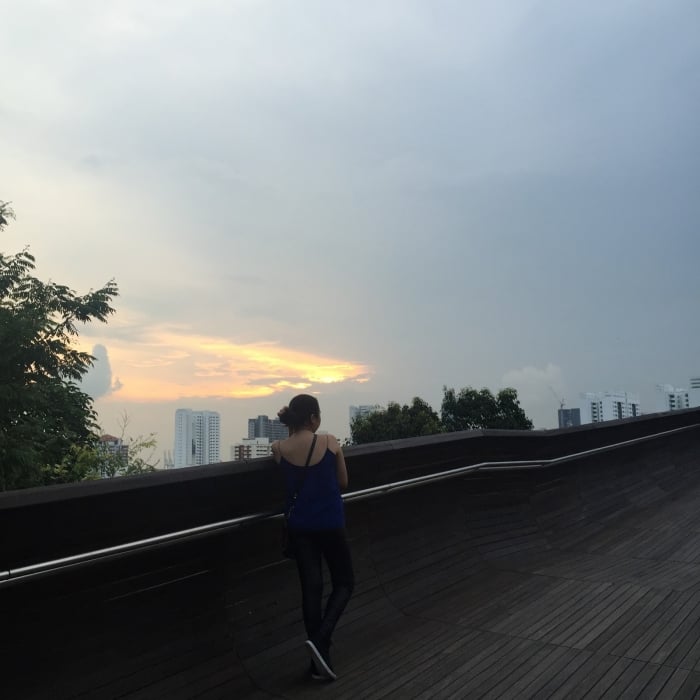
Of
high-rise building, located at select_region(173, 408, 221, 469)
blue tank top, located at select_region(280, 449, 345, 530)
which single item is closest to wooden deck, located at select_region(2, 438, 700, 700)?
blue tank top, located at select_region(280, 449, 345, 530)

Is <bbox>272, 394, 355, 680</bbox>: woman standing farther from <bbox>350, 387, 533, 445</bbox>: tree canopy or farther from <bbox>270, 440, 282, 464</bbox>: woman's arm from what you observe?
<bbox>350, 387, 533, 445</bbox>: tree canopy

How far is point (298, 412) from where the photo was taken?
3.55 meters

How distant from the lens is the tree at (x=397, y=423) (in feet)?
197

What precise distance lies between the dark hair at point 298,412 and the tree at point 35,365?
47.9ft

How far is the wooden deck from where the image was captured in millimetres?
2982

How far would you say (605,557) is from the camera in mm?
6086

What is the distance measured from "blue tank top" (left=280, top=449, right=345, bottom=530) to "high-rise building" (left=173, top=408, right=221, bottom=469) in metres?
75.3

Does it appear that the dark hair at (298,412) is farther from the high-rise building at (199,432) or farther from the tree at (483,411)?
the high-rise building at (199,432)

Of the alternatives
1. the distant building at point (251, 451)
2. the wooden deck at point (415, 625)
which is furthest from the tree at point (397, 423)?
the wooden deck at point (415, 625)

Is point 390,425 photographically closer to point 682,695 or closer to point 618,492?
point 618,492

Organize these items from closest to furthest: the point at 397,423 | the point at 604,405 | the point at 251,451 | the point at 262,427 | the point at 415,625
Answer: the point at 415,625
the point at 251,451
the point at 397,423
the point at 262,427
the point at 604,405

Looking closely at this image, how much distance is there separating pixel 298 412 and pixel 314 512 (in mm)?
535

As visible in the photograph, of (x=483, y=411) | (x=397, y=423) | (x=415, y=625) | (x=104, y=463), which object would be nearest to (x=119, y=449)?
(x=104, y=463)

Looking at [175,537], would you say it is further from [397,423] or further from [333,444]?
[397,423]
